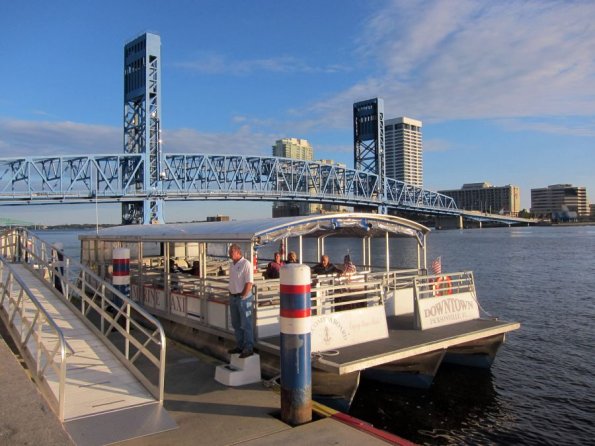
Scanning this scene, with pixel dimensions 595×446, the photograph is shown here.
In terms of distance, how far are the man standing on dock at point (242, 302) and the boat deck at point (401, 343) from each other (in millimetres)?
679

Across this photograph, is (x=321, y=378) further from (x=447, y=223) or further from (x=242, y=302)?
(x=447, y=223)

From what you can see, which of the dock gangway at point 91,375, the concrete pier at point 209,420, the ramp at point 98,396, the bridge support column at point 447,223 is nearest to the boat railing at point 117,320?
the dock gangway at point 91,375

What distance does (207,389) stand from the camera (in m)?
7.64

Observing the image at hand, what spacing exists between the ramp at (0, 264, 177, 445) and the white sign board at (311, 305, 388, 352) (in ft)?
9.93

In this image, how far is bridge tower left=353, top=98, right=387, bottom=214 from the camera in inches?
4909

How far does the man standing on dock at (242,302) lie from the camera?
8055 mm

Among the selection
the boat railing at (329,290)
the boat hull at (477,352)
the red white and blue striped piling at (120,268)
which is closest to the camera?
the boat railing at (329,290)

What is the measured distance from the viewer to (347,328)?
30.2 feet

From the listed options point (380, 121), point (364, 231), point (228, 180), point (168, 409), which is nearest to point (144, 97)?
point (228, 180)

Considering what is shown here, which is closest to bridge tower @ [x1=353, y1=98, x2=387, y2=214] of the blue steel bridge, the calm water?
the blue steel bridge

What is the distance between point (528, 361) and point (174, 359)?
9953 mm

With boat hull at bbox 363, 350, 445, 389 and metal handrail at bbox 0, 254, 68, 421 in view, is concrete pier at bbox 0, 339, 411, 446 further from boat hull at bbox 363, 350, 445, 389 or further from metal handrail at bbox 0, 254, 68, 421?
boat hull at bbox 363, 350, 445, 389

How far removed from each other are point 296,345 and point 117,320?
6360 mm

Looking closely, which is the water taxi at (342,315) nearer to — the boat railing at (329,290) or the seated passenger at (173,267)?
the boat railing at (329,290)
